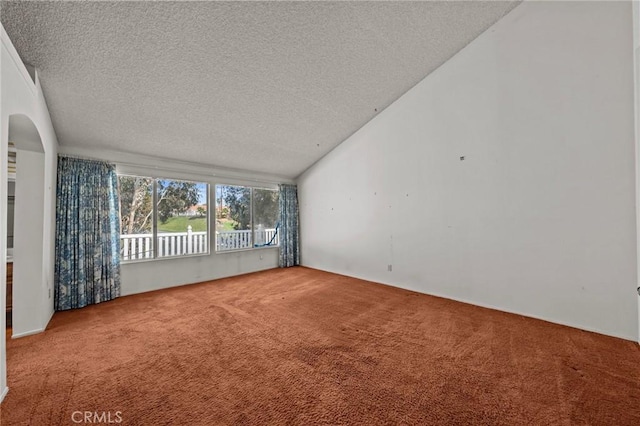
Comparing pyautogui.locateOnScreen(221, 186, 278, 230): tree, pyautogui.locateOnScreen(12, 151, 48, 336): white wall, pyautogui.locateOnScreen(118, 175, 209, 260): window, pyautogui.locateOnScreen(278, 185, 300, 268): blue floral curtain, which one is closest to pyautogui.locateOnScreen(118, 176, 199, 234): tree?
pyautogui.locateOnScreen(118, 175, 209, 260): window

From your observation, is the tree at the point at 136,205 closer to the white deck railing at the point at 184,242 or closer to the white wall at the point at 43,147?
the white deck railing at the point at 184,242

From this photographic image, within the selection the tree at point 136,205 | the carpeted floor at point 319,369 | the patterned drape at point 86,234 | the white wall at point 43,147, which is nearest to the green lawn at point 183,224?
the tree at point 136,205

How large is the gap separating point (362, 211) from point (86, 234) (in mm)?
4299

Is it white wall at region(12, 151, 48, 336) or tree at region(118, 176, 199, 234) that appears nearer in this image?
white wall at region(12, 151, 48, 336)

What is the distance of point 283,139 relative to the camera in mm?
4457

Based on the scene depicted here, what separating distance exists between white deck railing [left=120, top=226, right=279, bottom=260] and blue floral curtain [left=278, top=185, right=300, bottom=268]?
0.89ft

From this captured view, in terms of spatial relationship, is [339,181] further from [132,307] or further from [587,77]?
[132,307]

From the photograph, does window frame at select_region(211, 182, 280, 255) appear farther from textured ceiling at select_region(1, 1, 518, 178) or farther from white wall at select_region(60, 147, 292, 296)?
textured ceiling at select_region(1, 1, 518, 178)

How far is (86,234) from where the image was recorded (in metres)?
3.45

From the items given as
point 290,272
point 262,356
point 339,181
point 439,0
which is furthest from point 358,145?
point 262,356

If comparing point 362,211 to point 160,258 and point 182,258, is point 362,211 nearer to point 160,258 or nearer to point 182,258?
point 182,258

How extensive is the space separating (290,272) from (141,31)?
447 centimetres

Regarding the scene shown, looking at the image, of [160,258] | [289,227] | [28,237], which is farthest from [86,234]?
[289,227]

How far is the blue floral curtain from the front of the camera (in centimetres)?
595
